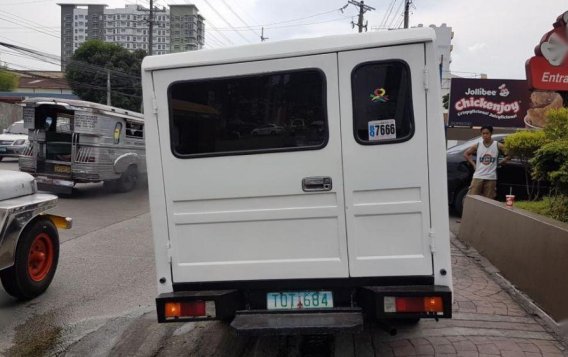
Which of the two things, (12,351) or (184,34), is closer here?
(12,351)

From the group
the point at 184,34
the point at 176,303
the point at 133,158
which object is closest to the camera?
the point at 176,303

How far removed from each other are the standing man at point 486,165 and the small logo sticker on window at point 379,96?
18.5 feet

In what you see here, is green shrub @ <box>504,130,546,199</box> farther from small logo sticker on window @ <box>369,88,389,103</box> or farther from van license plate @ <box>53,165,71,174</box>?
van license plate @ <box>53,165,71,174</box>

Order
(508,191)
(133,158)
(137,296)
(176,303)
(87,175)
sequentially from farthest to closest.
→ (133,158) → (87,175) → (508,191) → (137,296) → (176,303)

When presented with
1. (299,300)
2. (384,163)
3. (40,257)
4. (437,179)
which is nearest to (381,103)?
(384,163)

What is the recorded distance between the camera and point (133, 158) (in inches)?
581

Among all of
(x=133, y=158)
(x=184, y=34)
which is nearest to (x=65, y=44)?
(x=184, y=34)

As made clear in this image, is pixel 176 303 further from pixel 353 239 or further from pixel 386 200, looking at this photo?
pixel 386 200

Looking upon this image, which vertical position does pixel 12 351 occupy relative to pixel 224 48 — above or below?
below

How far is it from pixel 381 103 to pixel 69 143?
1193cm

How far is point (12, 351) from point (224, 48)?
10.1ft

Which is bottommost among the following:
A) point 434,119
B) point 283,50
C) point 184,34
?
point 434,119

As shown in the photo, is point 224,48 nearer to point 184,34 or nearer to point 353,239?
point 353,239

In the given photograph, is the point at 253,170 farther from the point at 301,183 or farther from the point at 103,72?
the point at 103,72
